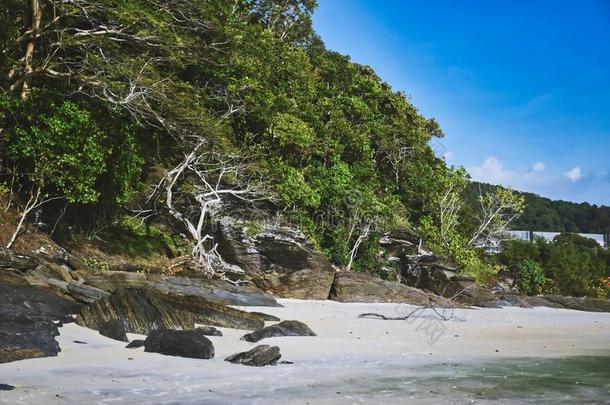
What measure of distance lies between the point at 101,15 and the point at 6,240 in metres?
7.03

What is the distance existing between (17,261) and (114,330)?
4634mm

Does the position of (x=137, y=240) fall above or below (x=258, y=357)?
above

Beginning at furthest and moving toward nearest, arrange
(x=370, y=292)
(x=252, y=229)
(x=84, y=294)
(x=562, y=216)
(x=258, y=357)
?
(x=562, y=216), (x=252, y=229), (x=370, y=292), (x=84, y=294), (x=258, y=357)

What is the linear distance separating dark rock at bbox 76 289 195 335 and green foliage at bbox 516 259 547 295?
1014 inches

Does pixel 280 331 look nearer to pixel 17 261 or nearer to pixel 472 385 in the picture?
pixel 472 385

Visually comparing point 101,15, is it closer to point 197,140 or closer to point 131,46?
point 131,46

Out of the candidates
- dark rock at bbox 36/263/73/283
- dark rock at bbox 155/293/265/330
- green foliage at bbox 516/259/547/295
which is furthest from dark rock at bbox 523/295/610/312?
dark rock at bbox 36/263/73/283

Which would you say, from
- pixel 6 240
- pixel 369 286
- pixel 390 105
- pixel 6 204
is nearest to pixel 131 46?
pixel 6 204

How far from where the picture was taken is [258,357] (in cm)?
605

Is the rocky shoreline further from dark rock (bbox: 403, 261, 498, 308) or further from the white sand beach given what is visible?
the white sand beach

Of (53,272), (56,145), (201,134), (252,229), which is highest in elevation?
(201,134)

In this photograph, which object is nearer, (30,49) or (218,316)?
(218,316)

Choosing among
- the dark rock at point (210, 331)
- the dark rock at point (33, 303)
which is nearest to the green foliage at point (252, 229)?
the dark rock at point (33, 303)

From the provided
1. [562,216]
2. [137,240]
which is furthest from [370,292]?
[562,216]
